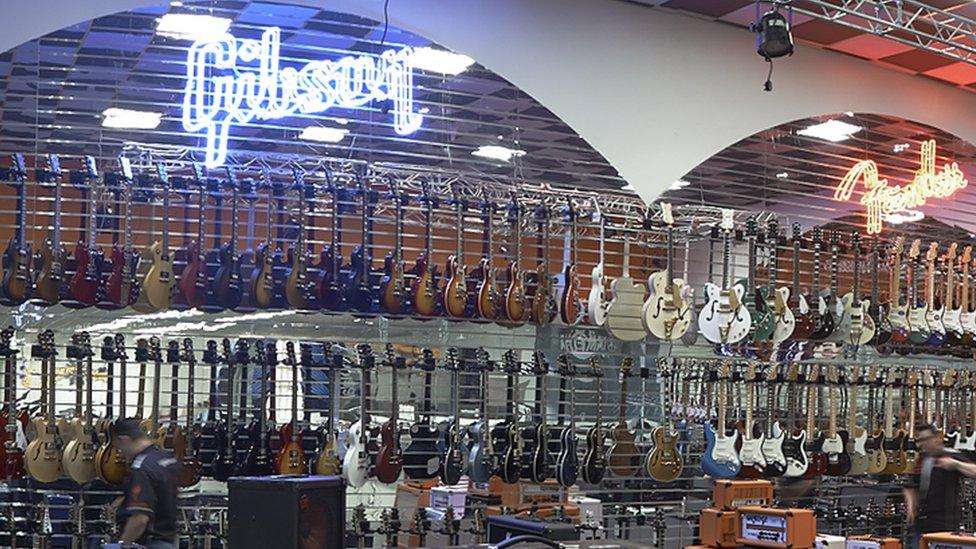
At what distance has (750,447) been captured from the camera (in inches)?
298

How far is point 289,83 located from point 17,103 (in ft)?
4.67

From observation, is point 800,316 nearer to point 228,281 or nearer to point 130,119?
point 228,281

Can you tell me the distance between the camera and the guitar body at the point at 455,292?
21.3ft

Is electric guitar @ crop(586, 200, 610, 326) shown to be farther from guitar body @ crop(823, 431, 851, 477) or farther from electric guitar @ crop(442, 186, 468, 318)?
guitar body @ crop(823, 431, 851, 477)

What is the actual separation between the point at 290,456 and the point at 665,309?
7.89 feet

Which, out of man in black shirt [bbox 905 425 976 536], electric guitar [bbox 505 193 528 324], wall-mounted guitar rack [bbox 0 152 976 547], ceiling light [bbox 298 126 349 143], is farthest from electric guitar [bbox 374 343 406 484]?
man in black shirt [bbox 905 425 976 536]

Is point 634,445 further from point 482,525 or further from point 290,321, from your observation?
point 290,321

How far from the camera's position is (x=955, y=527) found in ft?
23.1

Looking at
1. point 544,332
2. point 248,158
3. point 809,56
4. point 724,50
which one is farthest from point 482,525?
point 809,56

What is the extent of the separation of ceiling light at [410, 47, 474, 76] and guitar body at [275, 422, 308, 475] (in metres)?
2.30

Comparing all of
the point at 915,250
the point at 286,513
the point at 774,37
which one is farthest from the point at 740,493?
the point at 286,513

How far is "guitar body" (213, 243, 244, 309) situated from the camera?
6.01m

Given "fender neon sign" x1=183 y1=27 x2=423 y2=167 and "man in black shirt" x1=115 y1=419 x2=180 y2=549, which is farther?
"fender neon sign" x1=183 y1=27 x2=423 y2=167

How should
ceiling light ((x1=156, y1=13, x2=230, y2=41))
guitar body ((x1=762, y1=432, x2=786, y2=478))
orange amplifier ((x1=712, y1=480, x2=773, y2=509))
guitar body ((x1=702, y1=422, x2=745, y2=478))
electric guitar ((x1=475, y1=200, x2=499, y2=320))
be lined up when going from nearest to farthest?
ceiling light ((x1=156, y1=13, x2=230, y2=41)) < electric guitar ((x1=475, y1=200, x2=499, y2=320)) < orange amplifier ((x1=712, y1=480, x2=773, y2=509)) < guitar body ((x1=702, y1=422, x2=745, y2=478)) < guitar body ((x1=762, y1=432, x2=786, y2=478))
